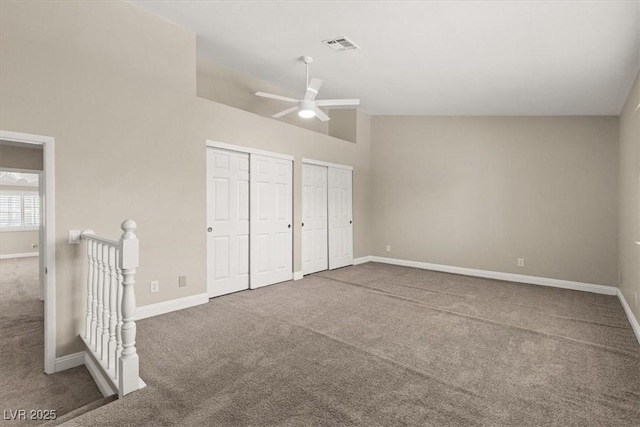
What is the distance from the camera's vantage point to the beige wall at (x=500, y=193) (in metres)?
4.95

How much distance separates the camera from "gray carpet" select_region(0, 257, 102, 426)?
7.47ft

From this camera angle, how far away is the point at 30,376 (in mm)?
2639

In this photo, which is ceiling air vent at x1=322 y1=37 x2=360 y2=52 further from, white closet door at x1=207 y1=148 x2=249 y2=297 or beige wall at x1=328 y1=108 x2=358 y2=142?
beige wall at x1=328 y1=108 x2=358 y2=142

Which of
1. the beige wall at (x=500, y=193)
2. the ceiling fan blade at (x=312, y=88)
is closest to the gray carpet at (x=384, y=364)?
the beige wall at (x=500, y=193)

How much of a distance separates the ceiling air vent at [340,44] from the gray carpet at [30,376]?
150 inches

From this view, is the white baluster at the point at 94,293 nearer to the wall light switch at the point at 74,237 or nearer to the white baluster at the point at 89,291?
the white baluster at the point at 89,291

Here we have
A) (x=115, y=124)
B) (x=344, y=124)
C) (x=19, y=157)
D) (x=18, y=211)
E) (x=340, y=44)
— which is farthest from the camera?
(x=18, y=211)

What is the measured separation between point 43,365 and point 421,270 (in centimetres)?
550

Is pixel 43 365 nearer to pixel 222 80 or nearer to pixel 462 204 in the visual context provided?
pixel 222 80

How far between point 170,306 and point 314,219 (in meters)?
2.83

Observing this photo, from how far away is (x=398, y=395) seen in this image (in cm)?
215

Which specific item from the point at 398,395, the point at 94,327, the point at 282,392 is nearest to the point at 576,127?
the point at 398,395

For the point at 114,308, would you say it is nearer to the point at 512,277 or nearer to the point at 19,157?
the point at 19,157

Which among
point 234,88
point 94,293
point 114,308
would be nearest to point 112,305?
point 114,308
